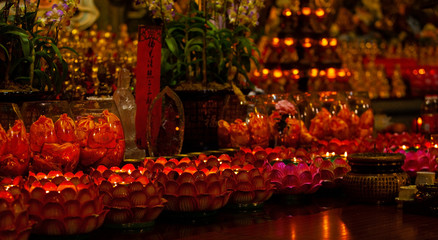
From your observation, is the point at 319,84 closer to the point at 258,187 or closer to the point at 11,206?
the point at 258,187

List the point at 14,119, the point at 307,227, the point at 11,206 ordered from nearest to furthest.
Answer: the point at 11,206 → the point at 307,227 → the point at 14,119

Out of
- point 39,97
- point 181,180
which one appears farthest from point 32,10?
point 181,180

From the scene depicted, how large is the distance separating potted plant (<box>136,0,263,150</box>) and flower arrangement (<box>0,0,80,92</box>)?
393 millimetres

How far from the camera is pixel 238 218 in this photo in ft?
5.22

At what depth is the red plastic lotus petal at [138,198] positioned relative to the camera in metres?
1.40

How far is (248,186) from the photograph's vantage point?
5.32 ft

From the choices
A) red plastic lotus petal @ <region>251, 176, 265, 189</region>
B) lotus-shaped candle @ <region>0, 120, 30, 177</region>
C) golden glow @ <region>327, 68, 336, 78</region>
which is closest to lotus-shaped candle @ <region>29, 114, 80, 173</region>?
lotus-shaped candle @ <region>0, 120, 30, 177</region>

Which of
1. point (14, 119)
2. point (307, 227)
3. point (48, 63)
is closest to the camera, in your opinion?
point (307, 227)

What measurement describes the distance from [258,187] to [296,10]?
377cm

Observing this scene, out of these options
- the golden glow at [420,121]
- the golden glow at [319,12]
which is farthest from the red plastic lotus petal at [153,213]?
the golden glow at [319,12]

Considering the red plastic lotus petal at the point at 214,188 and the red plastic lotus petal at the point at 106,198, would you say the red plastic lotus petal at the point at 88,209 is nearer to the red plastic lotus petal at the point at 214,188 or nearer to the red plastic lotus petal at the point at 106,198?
the red plastic lotus petal at the point at 106,198

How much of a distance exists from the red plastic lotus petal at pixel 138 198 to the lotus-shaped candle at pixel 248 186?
0.84ft

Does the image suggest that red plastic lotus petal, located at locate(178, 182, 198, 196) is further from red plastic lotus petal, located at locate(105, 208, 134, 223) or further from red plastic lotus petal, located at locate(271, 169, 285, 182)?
red plastic lotus petal, located at locate(271, 169, 285, 182)

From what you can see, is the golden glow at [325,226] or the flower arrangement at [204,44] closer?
the golden glow at [325,226]
